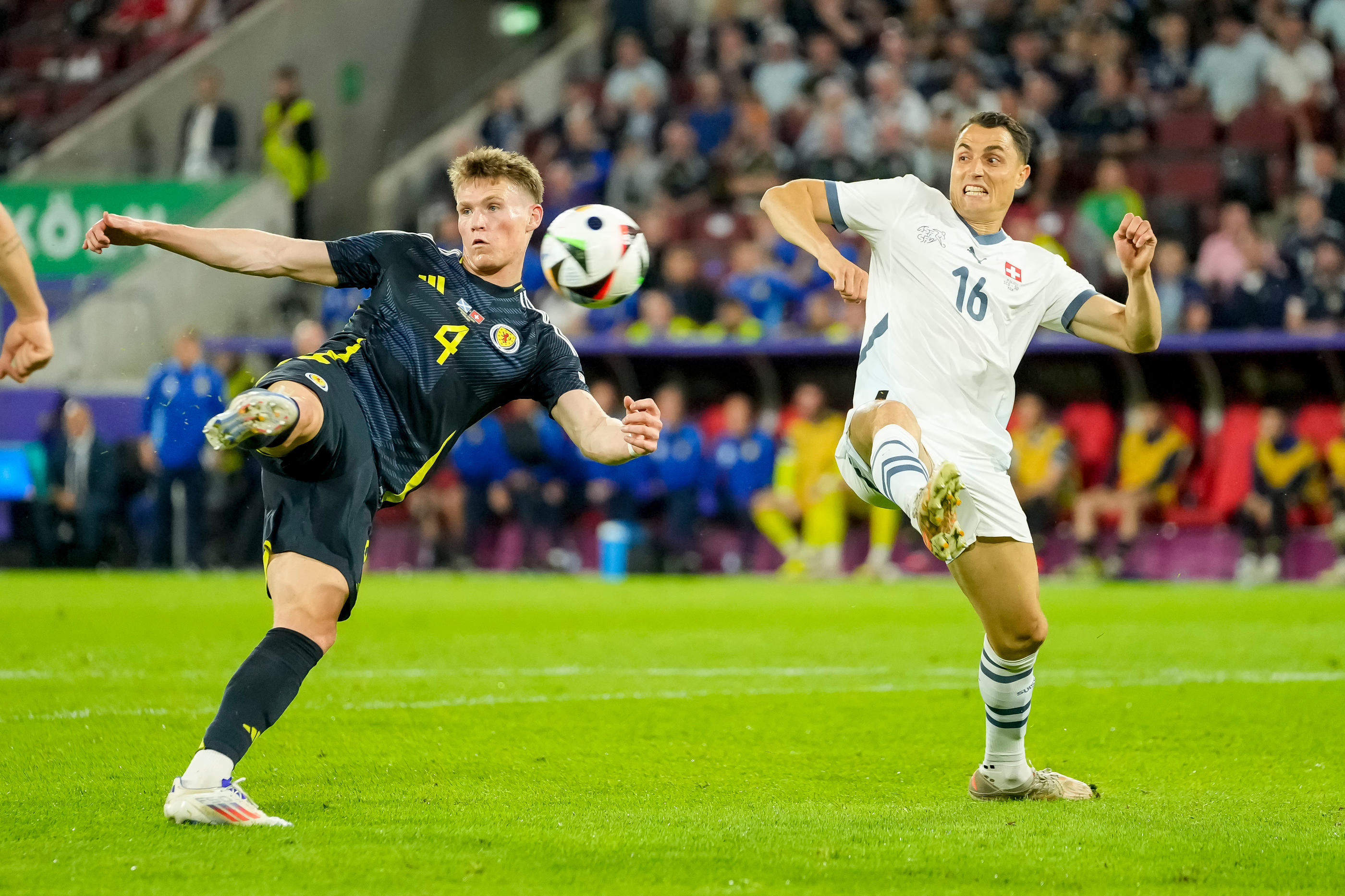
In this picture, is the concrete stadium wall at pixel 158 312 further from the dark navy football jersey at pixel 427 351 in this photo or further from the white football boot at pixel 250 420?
the white football boot at pixel 250 420

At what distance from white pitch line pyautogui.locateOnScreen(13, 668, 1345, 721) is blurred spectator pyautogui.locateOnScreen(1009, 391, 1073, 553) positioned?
7336mm

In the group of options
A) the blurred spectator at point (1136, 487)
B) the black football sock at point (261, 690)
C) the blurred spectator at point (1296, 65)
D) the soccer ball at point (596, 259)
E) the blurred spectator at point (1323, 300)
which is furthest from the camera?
the blurred spectator at point (1296, 65)

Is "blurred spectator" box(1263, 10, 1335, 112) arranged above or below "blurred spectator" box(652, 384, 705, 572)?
above

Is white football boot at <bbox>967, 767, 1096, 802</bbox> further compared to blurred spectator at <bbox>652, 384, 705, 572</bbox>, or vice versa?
blurred spectator at <bbox>652, 384, 705, 572</bbox>

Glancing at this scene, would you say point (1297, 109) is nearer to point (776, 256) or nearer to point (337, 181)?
point (776, 256)

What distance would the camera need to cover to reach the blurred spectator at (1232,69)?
62.1ft

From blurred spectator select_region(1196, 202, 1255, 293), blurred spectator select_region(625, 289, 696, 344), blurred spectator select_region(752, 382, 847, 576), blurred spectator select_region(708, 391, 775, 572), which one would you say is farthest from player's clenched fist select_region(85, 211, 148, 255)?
blurred spectator select_region(1196, 202, 1255, 293)

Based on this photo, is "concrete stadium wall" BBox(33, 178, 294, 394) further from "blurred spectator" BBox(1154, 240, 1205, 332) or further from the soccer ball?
the soccer ball

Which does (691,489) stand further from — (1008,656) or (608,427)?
(608,427)

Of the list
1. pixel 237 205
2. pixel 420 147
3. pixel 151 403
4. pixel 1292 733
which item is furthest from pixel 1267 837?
pixel 420 147

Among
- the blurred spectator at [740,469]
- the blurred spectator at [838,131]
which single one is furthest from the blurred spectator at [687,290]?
the blurred spectator at [838,131]

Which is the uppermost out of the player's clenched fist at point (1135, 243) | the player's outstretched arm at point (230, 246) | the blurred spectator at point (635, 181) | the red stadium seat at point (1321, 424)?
the blurred spectator at point (635, 181)

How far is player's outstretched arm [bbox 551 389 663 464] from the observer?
5.24m

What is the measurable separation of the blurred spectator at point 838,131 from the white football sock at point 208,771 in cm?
1507
